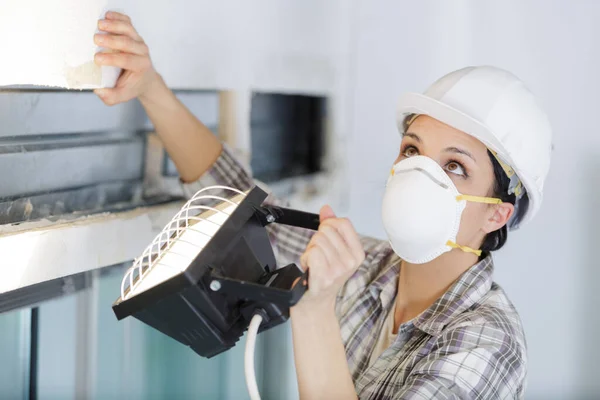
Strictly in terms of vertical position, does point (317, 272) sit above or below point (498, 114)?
below

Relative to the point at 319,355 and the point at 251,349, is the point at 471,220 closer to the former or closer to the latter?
the point at 319,355

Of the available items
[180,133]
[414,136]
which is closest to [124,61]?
[180,133]

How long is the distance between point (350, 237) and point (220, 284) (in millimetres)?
214

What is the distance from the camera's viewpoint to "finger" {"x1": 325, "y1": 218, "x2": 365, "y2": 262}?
3.06 ft

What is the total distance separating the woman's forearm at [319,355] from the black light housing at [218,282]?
71 mm

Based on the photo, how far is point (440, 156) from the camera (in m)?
1.30

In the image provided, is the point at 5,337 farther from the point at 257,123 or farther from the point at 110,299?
the point at 257,123

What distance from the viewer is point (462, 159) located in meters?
1.29

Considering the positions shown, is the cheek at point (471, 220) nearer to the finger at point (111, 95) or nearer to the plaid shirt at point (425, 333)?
the plaid shirt at point (425, 333)

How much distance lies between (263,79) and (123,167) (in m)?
0.51

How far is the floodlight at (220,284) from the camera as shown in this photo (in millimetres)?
832

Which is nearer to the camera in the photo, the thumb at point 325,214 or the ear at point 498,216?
the thumb at point 325,214

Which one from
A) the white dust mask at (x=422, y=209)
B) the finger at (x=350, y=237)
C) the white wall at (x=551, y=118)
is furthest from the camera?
the white wall at (x=551, y=118)

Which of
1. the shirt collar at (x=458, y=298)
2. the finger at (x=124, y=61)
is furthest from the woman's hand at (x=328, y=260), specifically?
the finger at (x=124, y=61)
